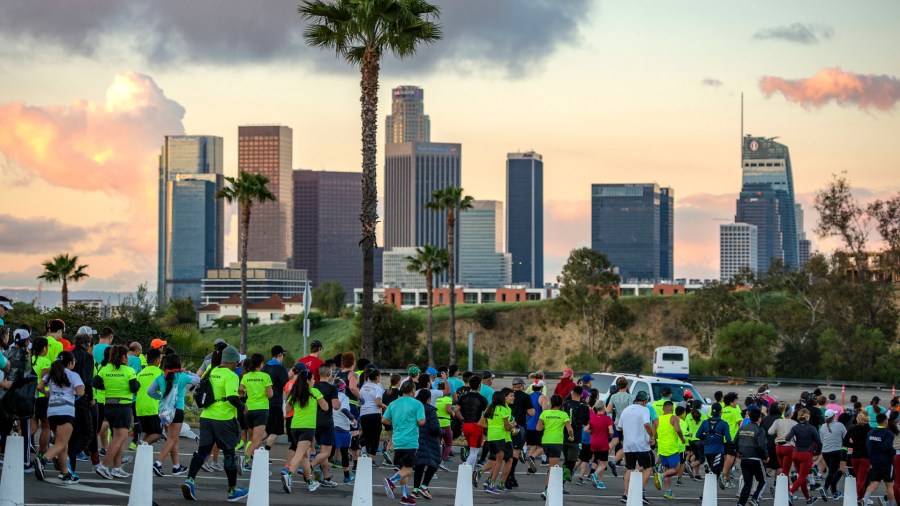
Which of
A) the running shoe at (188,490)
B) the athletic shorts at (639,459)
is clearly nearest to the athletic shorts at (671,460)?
the athletic shorts at (639,459)

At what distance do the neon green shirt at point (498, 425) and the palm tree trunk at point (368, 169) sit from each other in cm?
1452

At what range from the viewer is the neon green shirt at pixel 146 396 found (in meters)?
16.2

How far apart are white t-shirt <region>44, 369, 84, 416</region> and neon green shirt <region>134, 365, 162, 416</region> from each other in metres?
0.98

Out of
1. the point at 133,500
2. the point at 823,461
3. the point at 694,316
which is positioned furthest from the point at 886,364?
the point at 133,500

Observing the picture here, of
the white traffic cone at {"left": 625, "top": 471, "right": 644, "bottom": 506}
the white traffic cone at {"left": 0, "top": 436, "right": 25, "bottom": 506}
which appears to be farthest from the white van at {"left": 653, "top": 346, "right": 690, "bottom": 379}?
the white traffic cone at {"left": 0, "top": 436, "right": 25, "bottom": 506}

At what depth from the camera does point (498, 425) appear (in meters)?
18.7

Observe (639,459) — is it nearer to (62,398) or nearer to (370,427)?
(370,427)

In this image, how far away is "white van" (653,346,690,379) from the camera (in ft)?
219

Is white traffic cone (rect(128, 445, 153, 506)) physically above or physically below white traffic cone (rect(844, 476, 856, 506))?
above

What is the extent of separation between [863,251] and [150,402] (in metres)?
74.9

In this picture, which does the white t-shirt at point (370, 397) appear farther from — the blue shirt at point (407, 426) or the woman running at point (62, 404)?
the woman running at point (62, 404)

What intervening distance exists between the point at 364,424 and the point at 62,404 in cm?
500

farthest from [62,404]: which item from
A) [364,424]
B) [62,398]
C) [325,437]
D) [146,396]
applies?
[364,424]

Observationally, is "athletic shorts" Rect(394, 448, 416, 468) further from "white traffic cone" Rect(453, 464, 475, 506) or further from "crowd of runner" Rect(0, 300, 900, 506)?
"white traffic cone" Rect(453, 464, 475, 506)
